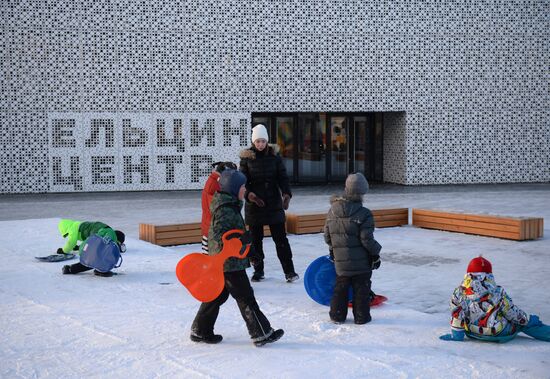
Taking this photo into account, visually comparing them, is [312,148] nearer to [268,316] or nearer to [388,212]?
[388,212]

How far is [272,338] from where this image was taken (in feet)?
18.7

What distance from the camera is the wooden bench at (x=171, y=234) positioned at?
11.2 meters

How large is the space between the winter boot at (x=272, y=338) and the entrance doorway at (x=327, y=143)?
59.2 feet

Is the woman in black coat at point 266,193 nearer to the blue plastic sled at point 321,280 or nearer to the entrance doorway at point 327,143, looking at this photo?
the blue plastic sled at point 321,280

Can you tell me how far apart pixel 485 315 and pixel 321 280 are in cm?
160

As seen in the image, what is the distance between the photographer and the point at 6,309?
6.92 metres

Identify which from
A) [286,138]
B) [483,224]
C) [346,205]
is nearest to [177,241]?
[483,224]

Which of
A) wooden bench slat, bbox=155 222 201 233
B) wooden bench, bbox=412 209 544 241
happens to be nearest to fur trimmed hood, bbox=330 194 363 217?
wooden bench slat, bbox=155 222 201 233

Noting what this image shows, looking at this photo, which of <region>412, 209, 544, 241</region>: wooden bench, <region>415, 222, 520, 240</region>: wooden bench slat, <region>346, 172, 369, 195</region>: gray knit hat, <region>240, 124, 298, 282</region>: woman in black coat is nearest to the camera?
<region>346, 172, 369, 195</region>: gray knit hat

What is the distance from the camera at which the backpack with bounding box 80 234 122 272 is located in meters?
8.43

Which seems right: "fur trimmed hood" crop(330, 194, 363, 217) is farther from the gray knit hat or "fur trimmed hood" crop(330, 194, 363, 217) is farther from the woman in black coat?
the woman in black coat

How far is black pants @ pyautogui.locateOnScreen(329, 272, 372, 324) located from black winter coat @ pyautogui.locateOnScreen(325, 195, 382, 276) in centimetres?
6

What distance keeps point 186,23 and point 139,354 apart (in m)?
16.1

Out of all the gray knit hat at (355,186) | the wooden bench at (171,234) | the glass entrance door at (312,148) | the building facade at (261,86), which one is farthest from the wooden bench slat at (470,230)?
the glass entrance door at (312,148)
